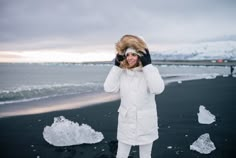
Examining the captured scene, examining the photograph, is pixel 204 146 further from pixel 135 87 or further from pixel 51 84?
pixel 51 84

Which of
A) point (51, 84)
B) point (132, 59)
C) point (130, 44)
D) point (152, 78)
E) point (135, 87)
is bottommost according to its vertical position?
point (51, 84)

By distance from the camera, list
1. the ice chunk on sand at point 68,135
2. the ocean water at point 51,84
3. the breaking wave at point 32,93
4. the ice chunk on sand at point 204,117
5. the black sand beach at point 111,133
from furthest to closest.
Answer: the ocean water at point 51,84 < the breaking wave at point 32,93 < the ice chunk on sand at point 204,117 < the ice chunk on sand at point 68,135 < the black sand beach at point 111,133

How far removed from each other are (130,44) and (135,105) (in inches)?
27.5

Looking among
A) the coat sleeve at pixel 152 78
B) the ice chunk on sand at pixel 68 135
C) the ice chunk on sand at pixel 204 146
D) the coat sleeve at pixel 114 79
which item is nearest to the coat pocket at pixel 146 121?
the coat sleeve at pixel 152 78

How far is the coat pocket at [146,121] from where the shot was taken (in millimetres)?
3386

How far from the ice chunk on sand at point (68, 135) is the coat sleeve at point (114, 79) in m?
2.52

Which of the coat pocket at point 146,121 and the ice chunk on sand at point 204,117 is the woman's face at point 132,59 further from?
the ice chunk on sand at point 204,117

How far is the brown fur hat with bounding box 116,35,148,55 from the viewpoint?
127 inches

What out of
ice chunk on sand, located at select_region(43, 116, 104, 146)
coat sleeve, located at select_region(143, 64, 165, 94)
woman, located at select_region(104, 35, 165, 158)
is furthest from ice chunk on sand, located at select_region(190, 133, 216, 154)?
coat sleeve, located at select_region(143, 64, 165, 94)

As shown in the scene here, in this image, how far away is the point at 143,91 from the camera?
336cm

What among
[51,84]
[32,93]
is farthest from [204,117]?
[51,84]

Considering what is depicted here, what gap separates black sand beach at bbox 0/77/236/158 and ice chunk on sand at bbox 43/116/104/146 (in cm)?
13

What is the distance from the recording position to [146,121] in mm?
3414

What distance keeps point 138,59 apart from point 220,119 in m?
5.05
